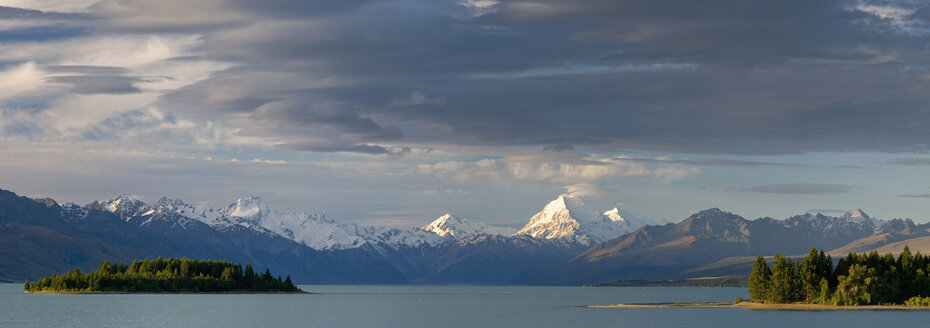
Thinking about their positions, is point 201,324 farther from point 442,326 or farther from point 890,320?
point 890,320

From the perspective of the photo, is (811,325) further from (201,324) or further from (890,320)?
(201,324)

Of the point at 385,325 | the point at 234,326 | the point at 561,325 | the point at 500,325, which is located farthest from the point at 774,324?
the point at 234,326

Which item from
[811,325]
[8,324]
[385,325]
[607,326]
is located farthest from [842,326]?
[8,324]

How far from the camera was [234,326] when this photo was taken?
187625 mm

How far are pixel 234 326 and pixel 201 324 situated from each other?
333 inches

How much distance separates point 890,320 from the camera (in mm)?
194125

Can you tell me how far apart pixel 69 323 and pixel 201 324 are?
23.9 metres

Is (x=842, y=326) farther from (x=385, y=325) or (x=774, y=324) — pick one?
(x=385, y=325)

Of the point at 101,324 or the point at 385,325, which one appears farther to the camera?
the point at 385,325

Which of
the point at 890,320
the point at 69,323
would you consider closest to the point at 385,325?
the point at 69,323

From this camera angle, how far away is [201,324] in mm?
191875

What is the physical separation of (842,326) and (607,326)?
42.4 m

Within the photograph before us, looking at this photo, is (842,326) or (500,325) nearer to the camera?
(842,326)

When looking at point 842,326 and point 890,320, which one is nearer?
point 842,326
